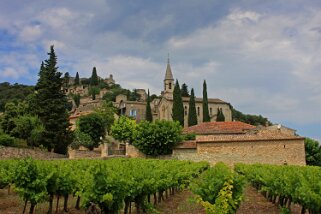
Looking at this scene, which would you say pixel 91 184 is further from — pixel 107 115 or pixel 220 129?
pixel 107 115

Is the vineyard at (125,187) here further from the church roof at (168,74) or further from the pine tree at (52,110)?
the church roof at (168,74)

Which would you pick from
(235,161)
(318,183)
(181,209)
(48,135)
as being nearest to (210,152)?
(235,161)

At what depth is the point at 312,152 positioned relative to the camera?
143ft

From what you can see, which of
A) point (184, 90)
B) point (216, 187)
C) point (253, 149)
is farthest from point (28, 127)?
point (184, 90)

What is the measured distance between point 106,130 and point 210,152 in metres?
23.6

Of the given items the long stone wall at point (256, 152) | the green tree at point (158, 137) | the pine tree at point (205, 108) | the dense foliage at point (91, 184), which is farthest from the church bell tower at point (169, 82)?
the dense foliage at point (91, 184)

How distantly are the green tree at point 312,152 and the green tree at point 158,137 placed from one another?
17404 mm

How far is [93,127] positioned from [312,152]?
90.5 feet

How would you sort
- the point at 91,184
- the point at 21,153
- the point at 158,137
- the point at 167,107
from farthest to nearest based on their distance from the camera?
the point at 167,107, the point at 158,137, the point at 21,153, the point at 91,184

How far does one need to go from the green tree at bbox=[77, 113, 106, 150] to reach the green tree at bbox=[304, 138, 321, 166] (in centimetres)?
2606

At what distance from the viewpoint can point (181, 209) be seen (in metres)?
13.4

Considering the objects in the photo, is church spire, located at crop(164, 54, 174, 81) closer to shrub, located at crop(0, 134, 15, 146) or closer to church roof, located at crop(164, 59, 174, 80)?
church roof, located at crop(164, 59, 174, 80)

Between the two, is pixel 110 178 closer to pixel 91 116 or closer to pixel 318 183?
pixel 318 183

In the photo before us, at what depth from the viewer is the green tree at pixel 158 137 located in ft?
115
